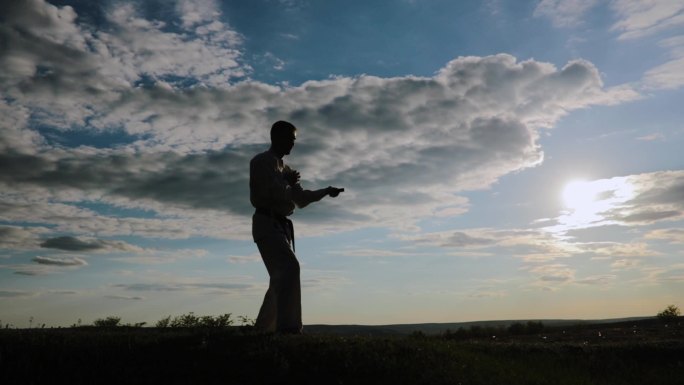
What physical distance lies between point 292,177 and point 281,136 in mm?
745

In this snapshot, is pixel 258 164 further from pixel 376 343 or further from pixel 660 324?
pixel 660 324

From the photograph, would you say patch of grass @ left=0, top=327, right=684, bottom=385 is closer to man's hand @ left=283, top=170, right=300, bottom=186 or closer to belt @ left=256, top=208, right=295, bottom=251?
belt @ left=256, top=208, right=295, bottom=251

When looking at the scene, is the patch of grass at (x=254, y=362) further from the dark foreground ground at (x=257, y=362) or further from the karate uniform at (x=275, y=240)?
the karate uniform at (x=275, y=240)

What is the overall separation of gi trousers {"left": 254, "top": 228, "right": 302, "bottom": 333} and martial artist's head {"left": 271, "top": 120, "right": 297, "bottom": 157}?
148 centimetres

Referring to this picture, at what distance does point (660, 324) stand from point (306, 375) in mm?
17249

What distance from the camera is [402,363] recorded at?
8.57 metres

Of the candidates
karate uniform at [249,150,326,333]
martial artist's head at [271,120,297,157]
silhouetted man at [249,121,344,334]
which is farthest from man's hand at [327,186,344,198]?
martial artist's head at [271,120,297,157]

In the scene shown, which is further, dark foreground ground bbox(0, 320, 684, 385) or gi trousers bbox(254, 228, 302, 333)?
gi trousers bbox(254, 228, 302, 333)

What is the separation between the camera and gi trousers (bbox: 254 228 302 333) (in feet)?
31.1

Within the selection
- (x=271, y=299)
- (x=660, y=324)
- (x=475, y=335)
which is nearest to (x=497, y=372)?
(x=271, y=299)

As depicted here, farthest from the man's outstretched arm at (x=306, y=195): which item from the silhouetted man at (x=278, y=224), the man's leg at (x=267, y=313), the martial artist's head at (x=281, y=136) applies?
the man's leg at (x=267, y=313)

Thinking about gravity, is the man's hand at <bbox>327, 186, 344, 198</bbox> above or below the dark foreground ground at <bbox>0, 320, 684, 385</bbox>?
above

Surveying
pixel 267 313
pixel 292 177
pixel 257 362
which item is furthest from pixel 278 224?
pixel 257 362

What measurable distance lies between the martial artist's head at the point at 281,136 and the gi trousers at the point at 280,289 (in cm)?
148
